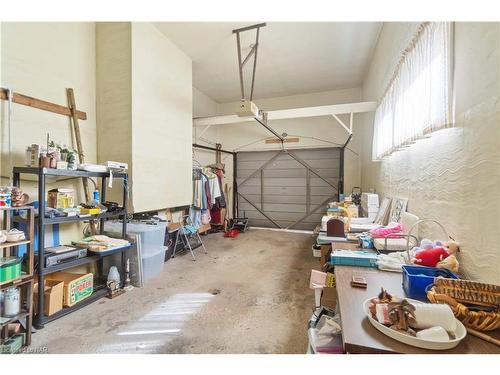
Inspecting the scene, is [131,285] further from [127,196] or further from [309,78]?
[309,78]

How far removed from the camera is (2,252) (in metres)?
2.12

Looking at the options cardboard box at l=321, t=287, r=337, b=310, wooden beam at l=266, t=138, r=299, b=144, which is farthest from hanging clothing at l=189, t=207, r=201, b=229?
cardboard box at l=321, t=287, r=337, b=310

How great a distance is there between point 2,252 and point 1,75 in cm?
174

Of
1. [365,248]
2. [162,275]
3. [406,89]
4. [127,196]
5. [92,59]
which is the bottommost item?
[162,275]

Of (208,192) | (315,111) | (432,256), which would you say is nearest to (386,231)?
(432,256)

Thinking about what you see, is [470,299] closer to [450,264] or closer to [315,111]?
[450,264]

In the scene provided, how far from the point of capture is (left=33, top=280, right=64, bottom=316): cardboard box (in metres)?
2.15

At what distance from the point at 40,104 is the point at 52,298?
2106 millimetres

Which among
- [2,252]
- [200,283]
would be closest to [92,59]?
[2,252]

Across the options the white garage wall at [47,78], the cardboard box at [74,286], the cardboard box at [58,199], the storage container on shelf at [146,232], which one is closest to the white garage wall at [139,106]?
the white garage wall at [47,78]

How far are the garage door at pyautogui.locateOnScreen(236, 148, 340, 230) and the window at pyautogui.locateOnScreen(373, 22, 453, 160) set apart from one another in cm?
371

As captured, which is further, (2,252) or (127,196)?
(127,196)

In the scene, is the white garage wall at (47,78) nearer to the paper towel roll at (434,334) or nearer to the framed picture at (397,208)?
the paper towel roll at (434,334)

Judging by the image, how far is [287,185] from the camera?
6691mm
